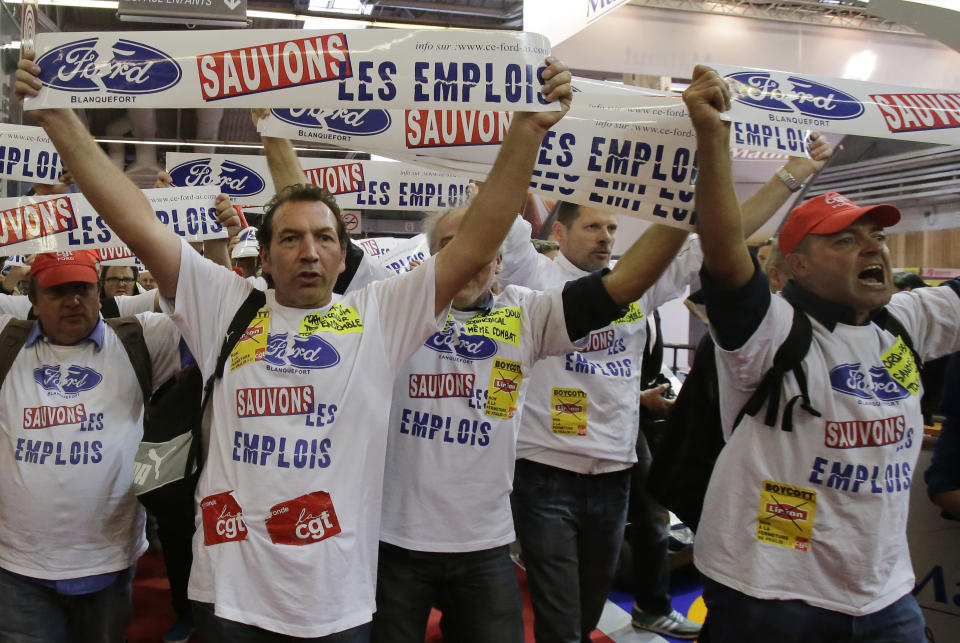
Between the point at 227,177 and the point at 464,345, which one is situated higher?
the point at 227,177

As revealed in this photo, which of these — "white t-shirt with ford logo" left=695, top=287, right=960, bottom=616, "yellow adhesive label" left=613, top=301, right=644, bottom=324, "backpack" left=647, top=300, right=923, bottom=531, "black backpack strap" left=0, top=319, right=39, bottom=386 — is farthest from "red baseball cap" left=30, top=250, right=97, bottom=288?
"white t-shirt with ford logo" left=695, top=287, right=960, bottom=616

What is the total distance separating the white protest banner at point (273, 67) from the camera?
2008 millimetres

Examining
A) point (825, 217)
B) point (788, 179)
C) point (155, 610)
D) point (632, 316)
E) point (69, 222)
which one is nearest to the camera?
point (825, 217)

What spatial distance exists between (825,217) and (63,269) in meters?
2.47

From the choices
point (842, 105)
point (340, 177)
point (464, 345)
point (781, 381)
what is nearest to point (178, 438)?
point (464, 345)

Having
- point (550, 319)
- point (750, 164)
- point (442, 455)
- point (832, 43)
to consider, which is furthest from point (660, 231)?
point (750, 164)

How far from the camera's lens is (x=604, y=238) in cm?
326

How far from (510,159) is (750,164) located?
376 inches

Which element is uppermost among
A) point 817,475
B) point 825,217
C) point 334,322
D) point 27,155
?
point 27,155

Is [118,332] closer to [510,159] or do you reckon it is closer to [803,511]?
[510,159]

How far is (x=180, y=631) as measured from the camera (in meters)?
3.92

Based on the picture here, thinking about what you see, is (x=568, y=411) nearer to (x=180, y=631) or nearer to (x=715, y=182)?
(x=715, y=182)

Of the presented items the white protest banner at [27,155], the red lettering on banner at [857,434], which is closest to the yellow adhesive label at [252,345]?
the red lettering on banner at [857,434]

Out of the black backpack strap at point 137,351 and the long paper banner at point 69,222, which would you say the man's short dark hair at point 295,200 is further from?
the long paper banner at point 69,222
